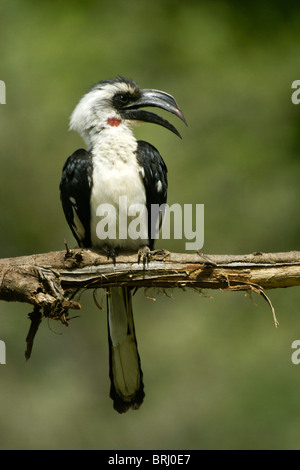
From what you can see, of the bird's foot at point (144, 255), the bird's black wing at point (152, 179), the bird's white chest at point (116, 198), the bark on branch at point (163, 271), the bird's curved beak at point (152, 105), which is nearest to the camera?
the bark on branch at point (163, 271)

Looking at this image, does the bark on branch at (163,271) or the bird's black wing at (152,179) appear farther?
the bird's black wing at (152,179)

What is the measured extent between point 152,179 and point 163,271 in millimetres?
923

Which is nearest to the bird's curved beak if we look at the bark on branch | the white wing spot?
the white wing spot

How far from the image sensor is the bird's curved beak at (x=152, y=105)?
550 centimetres

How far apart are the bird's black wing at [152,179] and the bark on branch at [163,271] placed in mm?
726

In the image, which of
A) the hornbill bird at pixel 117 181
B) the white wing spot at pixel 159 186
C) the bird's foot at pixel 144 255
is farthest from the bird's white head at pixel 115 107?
the bird's foot at pixel 144 255

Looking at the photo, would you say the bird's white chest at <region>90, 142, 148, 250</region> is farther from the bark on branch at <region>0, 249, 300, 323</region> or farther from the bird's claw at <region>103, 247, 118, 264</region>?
the bark on branch at <region>0, 249, 300, 323</region>

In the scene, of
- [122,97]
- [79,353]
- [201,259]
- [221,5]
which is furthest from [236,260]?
[221,5]

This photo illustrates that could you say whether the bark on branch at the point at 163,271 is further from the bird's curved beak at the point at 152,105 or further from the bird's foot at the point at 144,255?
the bird's curved beak at the point at 152,105

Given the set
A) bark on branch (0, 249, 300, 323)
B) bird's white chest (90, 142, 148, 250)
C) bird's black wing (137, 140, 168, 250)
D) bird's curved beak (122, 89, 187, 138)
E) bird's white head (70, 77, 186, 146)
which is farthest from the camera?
bird's curved beak (122, 89, 187, 138)

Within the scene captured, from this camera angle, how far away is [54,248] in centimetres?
1036

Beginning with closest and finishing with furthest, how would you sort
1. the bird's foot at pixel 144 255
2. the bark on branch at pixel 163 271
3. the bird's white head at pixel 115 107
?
the bark on branch at pixel 163 271
the bird's foot at pixel 144 255
the bird's white head at pixel 115 107

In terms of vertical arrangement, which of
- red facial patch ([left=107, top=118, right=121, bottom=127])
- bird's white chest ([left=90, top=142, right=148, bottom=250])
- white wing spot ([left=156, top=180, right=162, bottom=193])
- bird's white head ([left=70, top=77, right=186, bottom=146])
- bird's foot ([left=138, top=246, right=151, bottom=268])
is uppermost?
bird's white head ([left=70, top=77, right=186, bottom=146])

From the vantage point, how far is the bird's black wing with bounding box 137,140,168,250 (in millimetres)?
5168
